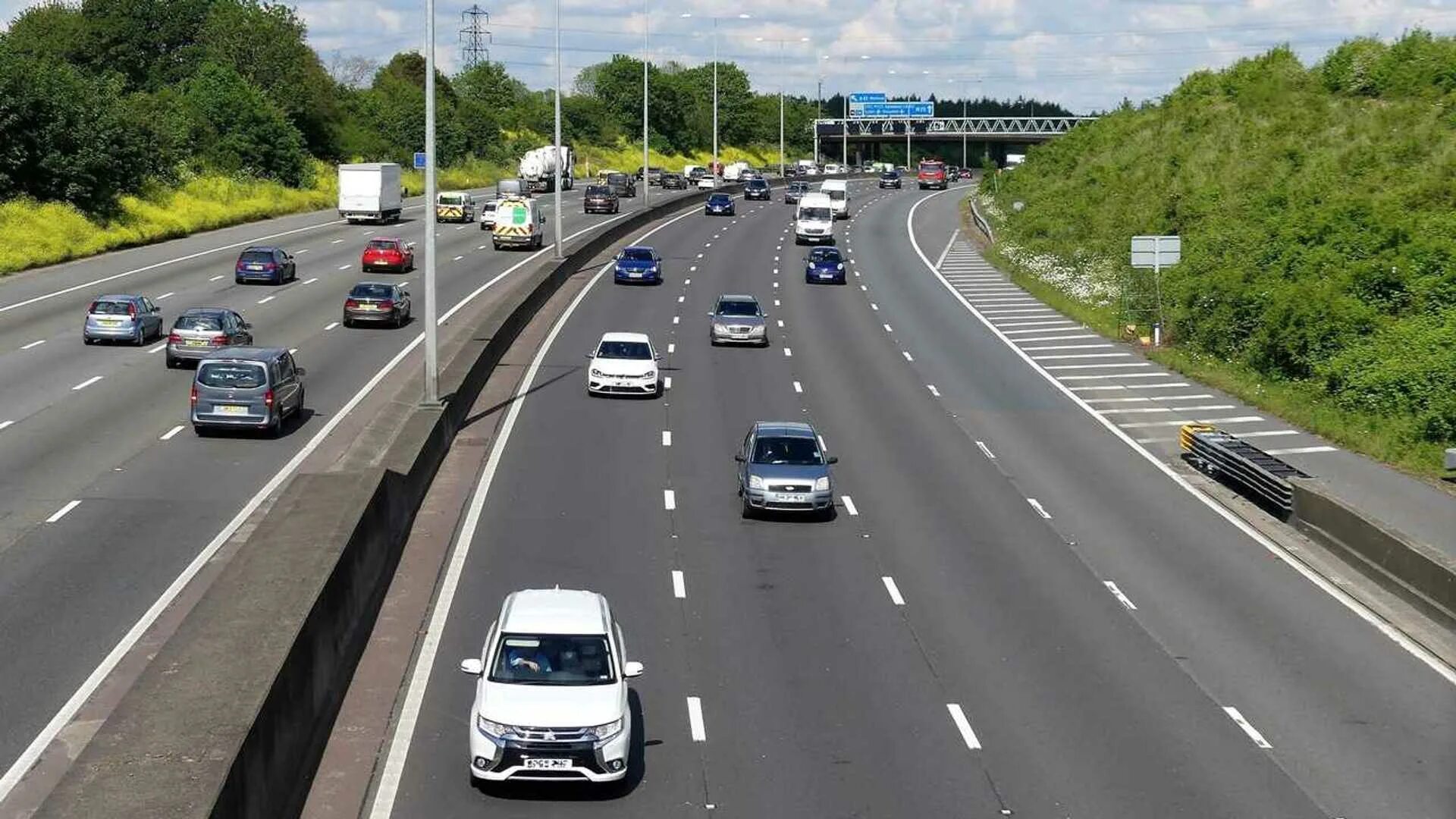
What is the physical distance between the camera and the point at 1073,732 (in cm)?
1923

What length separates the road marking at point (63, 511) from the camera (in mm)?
26891

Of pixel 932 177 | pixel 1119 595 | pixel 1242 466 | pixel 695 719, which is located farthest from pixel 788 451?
pixel 932 177

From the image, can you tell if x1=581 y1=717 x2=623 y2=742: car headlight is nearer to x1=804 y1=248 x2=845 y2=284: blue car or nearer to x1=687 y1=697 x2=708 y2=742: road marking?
x1=687 y1=697 x2=708 y2=742: road marking

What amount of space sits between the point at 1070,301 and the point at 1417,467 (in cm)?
2756

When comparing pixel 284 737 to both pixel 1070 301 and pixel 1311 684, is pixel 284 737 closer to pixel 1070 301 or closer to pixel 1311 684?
pixel 1311 684

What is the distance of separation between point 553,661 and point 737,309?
33986mm

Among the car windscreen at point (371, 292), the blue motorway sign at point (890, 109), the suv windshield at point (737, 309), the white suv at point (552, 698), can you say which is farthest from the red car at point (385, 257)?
the blue motorway sign at point (890, 109)

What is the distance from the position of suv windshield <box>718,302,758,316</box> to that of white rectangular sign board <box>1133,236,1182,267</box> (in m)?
11.8

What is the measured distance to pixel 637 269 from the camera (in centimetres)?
6350

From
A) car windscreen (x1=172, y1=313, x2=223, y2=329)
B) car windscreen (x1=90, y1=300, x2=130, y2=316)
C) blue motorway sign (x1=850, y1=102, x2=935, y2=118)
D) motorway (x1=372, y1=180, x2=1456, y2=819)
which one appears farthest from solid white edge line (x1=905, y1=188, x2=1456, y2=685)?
blue motorway sign (x1=850, y1=102, x2=935, y2=118)

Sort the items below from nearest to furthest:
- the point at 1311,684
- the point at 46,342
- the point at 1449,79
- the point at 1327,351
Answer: the point at 1311,684 → the point at 1327,351 → the point at 46,342 → the point at 1449,79

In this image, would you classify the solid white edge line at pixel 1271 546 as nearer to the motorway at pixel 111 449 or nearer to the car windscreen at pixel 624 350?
the car windscreen at pixel 624 350

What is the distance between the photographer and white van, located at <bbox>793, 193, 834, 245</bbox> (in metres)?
82.2

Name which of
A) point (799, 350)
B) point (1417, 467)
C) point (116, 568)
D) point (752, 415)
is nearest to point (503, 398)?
point (752, 415)
